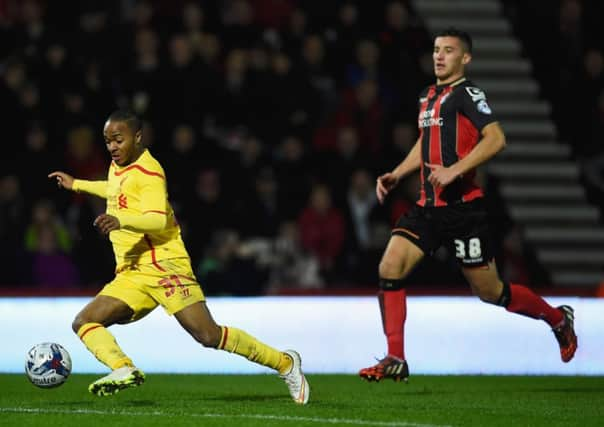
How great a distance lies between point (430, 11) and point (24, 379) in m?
9.21

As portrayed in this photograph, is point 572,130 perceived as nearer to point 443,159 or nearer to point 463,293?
point 463,293

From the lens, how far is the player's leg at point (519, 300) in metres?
9.71

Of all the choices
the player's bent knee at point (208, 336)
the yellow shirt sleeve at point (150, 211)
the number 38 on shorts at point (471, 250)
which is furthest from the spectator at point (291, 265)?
the yellow shirt sleeve at point (150, 211)

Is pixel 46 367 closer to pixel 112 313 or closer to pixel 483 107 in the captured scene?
pixel 112 313

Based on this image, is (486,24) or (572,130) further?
(486,24)

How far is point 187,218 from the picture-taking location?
14.1 meters

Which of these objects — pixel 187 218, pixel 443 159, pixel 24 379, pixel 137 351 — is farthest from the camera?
pixel 187 218

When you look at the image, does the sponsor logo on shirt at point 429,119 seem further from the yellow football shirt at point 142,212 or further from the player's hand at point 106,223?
the player's hand at point 106,223

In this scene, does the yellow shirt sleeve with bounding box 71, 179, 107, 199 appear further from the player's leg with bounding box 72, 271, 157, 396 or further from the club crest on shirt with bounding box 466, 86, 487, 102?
the club crest on shirt with bounding box 466, 86, 487, 102

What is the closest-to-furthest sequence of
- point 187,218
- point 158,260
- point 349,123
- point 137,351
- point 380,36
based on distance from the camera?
point 158,260
point 137,351
point 187,218
point 349,123
point 380,36

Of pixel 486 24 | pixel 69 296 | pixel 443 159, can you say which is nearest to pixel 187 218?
pixel 69 296

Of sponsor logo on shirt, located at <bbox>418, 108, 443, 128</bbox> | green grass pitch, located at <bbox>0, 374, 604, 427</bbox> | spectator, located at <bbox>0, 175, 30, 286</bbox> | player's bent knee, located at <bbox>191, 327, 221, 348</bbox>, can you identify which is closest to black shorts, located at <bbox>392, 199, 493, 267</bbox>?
sponsor logo on shirt, located at <bbox>418, 108, 443, 128</bbox>

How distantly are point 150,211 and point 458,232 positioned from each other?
7.35 feet

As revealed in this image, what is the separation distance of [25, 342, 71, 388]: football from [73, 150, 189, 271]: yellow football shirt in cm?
65
